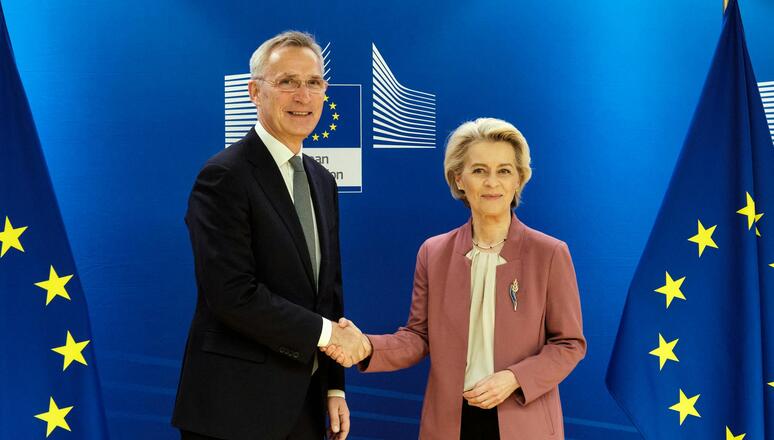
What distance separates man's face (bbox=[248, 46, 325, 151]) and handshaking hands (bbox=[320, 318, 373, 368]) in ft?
2.13

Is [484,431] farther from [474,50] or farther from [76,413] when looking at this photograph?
[474,50]

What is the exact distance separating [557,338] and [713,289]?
63 cm

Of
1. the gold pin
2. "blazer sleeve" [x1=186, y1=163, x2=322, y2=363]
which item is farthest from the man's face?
the gold pin

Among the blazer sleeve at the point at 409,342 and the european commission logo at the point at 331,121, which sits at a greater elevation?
the european commission logo at the point at 331,121

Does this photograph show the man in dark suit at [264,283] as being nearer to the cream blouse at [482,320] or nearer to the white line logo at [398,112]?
the cream blouse at [482,320]

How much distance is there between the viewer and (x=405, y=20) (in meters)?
3.21

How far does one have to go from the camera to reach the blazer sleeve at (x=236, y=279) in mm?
2131

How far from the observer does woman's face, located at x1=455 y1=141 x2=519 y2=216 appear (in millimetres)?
2398

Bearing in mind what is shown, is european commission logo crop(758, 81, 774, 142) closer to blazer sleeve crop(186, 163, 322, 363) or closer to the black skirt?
the black skirt

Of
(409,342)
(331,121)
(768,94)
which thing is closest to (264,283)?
(409,342)

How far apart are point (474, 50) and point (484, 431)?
5.65 feet

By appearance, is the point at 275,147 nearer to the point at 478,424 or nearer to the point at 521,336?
the point at 521,336

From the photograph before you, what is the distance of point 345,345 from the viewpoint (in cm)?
232

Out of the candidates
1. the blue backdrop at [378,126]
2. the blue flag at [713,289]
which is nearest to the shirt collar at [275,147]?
the blue backdrop at [378,126]
